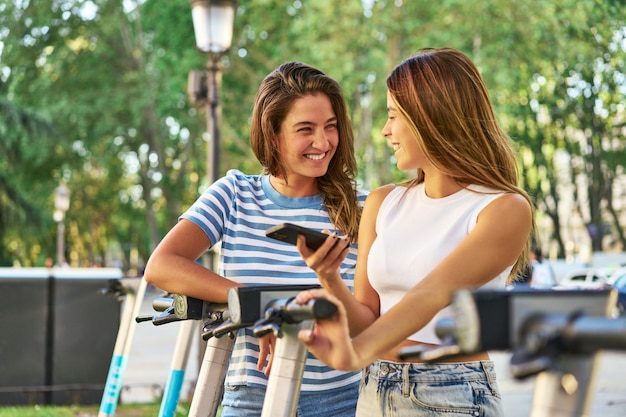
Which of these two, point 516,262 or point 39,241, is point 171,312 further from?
point 39,241

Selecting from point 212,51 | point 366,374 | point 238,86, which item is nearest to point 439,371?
point 366,374

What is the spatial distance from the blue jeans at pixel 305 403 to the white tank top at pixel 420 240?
53 cm

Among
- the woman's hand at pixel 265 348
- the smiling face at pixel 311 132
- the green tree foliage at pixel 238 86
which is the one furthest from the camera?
the green tree foliage at pixel 238 86

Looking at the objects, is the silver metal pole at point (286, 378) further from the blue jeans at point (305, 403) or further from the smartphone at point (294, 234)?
the blue jeans at point (305, 403)

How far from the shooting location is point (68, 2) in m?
30.7

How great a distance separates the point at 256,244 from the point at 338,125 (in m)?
0.42

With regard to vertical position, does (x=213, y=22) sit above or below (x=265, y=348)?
above

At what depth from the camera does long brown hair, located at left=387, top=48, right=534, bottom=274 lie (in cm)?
247

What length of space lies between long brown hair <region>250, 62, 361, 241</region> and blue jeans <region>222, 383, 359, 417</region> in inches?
18.3

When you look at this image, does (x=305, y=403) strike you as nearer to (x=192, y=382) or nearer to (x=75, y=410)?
(x=75, y=410)

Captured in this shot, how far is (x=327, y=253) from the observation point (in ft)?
7.22

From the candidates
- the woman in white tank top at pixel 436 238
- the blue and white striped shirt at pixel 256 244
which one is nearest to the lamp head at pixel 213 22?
the blue and white striped shirt at pixel 256 244

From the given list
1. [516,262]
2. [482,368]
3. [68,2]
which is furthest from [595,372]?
[68,2]

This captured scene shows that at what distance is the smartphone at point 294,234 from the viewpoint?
78.9 inches
